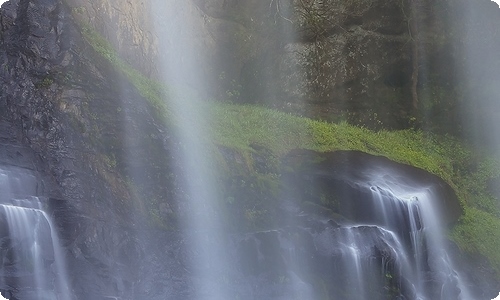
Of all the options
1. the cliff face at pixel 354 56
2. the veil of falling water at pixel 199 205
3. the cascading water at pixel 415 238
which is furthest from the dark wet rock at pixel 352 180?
the cliff face at pixel 354 56

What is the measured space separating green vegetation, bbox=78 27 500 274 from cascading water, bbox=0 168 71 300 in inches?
105

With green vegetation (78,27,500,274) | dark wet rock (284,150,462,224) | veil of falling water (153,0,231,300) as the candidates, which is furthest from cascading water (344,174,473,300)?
veil of falling water (153,0,231,300)

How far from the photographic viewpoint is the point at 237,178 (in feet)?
37.1

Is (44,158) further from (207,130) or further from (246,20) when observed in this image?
(246,20)

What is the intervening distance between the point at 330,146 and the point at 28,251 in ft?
21.5

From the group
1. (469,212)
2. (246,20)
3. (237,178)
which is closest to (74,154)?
(237,178)

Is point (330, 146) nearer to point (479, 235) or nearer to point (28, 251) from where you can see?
point (479, 235)

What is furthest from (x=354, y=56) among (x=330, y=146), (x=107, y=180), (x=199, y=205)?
(x=107, y=180)

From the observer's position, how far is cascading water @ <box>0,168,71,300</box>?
377 inches

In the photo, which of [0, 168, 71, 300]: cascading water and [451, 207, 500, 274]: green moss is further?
[451, 207, 500, 274]: green moss

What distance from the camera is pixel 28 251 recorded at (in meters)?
9.66

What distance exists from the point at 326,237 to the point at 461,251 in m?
3.37

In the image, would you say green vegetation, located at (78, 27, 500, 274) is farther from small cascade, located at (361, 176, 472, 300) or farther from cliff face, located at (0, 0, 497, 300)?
small cascade, located at (361, 176, 472, 300)

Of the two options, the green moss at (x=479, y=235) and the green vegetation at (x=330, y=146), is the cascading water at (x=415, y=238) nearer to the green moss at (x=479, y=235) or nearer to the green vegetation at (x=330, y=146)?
the green moss at (x=479, y=235)
